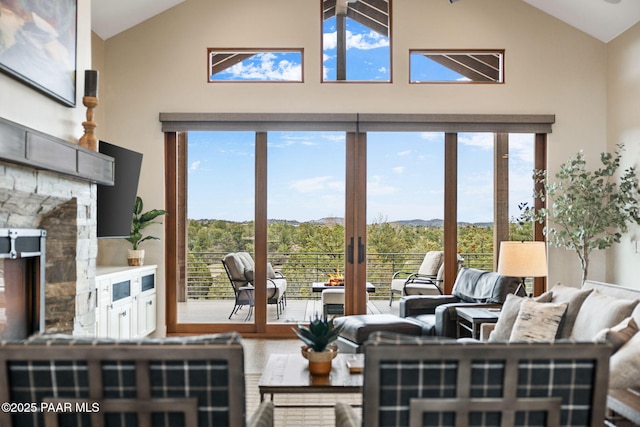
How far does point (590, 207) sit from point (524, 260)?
167 cm

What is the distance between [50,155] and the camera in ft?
10.3

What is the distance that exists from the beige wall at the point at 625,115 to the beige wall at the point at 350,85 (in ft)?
0.45

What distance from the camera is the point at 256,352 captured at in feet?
17.8

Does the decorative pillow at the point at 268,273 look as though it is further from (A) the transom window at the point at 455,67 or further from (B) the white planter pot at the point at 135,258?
(A) the transom window at the point at 455,67

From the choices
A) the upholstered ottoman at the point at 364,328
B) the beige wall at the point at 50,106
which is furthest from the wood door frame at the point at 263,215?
the beige wall at the point at 50,106

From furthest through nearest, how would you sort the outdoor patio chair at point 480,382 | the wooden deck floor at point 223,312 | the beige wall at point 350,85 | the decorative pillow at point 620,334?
the wooden deck floor at point 223,312 < the beige wall at point 350,85 < the decorative pillow at point 620,334 < the outdoor patio chair at point 480,382

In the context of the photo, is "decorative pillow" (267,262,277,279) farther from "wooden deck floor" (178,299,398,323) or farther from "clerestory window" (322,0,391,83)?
"clerestory window" (322,0,391,83)

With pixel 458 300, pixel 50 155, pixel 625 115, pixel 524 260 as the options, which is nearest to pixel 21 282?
pixel 50 155

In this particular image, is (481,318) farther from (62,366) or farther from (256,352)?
(62,366)

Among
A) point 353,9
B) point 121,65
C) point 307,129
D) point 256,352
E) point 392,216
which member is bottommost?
point 256,352

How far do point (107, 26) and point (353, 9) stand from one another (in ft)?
8.68

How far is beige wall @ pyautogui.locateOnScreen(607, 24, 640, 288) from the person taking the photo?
553 centimetres

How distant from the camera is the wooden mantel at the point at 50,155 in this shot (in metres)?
2.71

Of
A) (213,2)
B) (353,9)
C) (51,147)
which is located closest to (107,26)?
(213,2)
